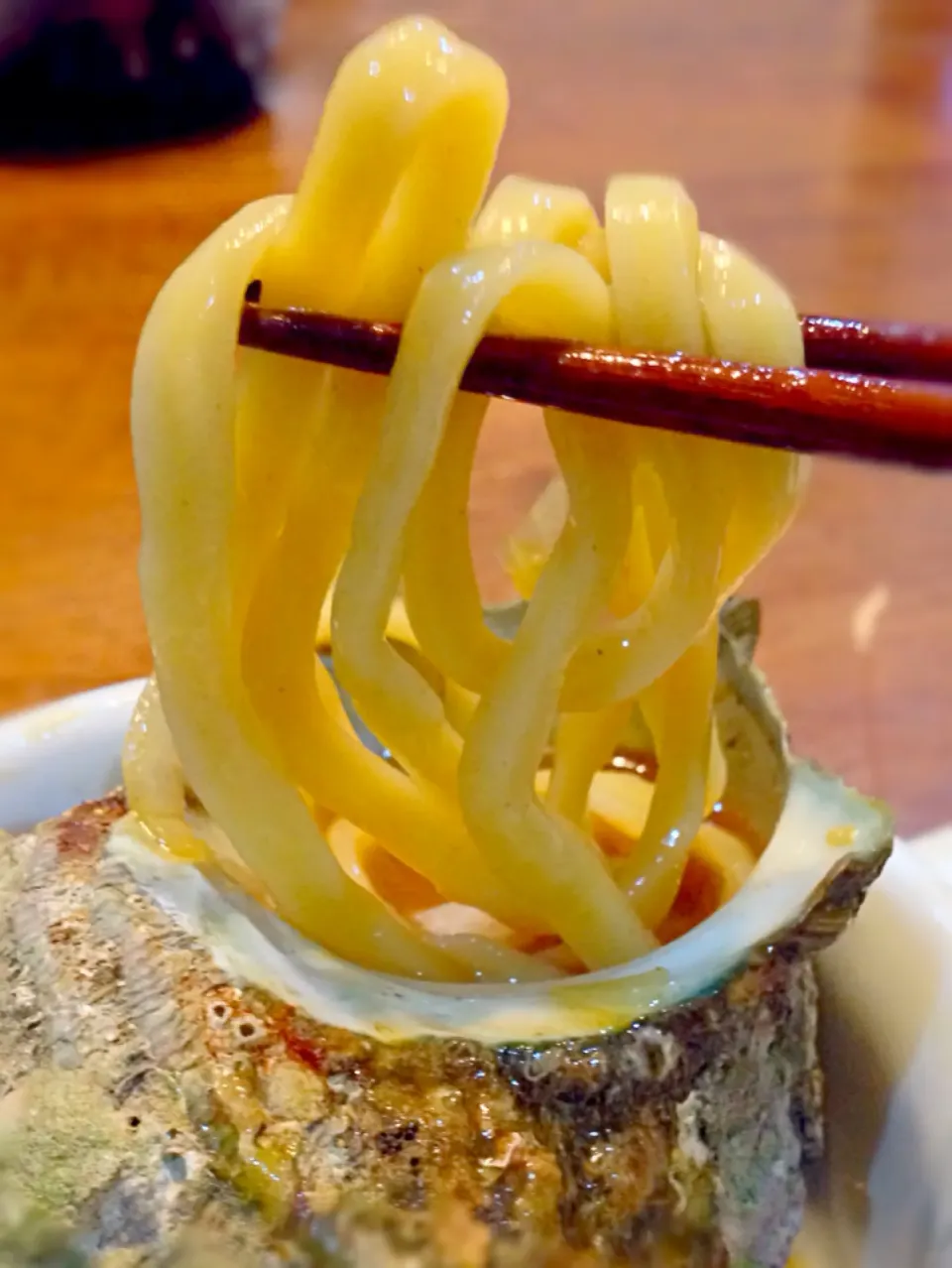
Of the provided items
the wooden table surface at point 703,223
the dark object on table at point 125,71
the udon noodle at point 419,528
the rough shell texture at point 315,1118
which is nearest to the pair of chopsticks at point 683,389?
the udon noodle at point 419,528

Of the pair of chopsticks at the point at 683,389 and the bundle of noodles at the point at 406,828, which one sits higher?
the pair of chopsticks at the point at 683,389

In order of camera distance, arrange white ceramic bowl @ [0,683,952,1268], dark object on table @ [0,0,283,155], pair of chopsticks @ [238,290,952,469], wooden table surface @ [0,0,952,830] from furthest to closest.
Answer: dark object on table @ [0,0,283,155], wooden table surface @ [0,0,952,830], white ceramic bowl @ [0,683,952,1268], pair of chopsticks @ [238,290,952,469]

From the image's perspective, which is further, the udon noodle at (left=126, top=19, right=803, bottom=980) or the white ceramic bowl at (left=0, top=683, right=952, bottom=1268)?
the white ceramic bowl at (left=0, top=683, right=952, bottom=1268)

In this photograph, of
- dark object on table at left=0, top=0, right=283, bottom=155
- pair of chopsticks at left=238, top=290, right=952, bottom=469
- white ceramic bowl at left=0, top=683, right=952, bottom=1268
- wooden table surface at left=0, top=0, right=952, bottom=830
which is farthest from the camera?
dark object on table at left=0, top=0, right=283, bottom=155

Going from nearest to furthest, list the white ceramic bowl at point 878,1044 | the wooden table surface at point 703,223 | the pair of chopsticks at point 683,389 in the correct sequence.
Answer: the pair of chopsticks at point 683,389, the white ceramic bowl at point 878,1044, the wooden table surface at point 703,223

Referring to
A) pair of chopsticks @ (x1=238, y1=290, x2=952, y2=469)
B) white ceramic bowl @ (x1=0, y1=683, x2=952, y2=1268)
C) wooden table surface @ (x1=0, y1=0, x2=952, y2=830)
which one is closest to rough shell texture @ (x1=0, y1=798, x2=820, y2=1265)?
white ceramic bowl @ (x1=0, y1=683, x2=952, y2=1268)

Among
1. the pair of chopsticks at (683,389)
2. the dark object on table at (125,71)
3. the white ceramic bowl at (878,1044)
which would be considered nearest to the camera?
the pair of chopsticks at (683,389)

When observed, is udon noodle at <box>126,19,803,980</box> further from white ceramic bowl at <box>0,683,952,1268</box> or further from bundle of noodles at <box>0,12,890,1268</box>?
white ceramic bowl at <box>0,683,952,1268</box>

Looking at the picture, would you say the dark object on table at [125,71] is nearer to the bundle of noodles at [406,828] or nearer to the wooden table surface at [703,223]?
the wooden table surface at [703,223]

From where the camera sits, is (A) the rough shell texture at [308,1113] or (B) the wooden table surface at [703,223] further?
(B) the wooden table surface at [703,223]
